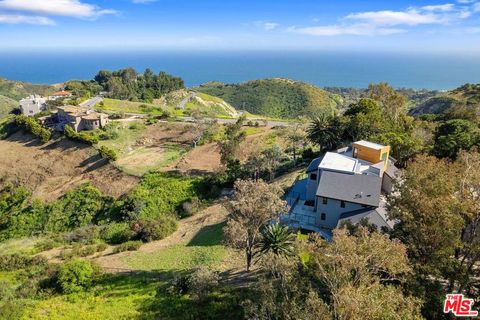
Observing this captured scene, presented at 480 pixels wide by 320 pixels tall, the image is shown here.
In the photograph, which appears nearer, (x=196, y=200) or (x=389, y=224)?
(x=389, y=224)

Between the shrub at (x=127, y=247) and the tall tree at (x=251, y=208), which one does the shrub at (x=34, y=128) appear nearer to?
the shrub at (x=127, y=247)

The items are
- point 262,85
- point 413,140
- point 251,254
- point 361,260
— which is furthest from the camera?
point 262,85

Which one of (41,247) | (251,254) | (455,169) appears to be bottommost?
(41,247)

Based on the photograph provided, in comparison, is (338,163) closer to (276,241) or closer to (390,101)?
(276,241)

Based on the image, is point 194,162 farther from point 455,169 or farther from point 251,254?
point 455,169

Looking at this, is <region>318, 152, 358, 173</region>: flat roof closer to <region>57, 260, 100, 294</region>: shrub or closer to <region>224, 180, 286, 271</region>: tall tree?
<region>224, 180, 286, 271</region>: tall tree

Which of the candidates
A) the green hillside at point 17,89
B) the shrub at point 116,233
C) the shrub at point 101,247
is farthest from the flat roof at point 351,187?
the green hillside at point 17,89

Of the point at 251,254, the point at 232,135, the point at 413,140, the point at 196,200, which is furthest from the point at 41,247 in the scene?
the point at 413,140

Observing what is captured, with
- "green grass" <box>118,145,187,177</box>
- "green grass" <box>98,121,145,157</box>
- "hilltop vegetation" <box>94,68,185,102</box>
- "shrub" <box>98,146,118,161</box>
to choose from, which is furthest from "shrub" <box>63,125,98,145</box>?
"hilltop vegetation" <box>94,68,185,102</box>
